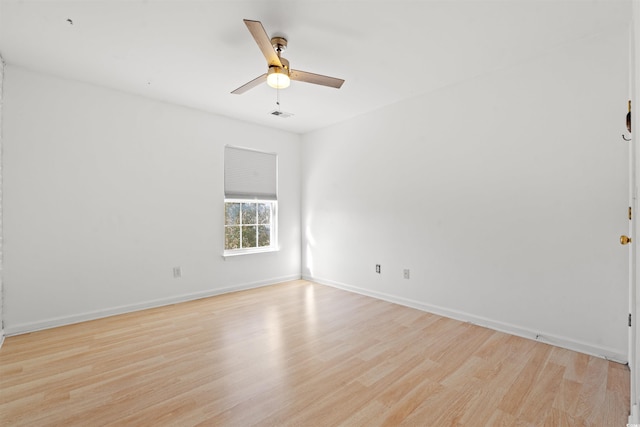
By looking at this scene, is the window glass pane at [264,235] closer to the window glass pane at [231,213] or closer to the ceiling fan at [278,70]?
the window glass pane at [231,213]

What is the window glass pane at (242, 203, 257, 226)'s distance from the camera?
15.4ft

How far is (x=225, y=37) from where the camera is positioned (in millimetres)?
2422

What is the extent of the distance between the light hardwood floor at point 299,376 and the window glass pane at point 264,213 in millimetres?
1974

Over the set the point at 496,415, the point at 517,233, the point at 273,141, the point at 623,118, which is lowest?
the point at 496,415

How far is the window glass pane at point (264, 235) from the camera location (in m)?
4.89

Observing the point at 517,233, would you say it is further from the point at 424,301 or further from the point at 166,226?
the point at 166,226

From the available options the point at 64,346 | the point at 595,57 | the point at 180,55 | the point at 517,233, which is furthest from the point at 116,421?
the point at 595,57

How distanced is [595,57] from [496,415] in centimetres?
284

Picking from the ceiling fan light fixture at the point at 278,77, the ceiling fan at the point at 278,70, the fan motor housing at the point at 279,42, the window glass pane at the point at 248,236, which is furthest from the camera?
the window glass pane at the point at 248,236

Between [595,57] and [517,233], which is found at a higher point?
[595,57]

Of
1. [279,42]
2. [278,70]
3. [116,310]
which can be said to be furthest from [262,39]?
[116,310]

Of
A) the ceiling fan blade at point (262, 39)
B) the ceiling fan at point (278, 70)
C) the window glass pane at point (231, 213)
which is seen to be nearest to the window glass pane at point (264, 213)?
the window glass pane at point (231, 213)

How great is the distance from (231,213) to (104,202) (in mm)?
1588

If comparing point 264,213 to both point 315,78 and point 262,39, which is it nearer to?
point 315,78
